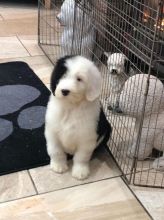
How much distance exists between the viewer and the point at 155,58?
5.32ft

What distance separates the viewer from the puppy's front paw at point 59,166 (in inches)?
73.3

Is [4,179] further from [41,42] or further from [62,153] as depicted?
[41,42]

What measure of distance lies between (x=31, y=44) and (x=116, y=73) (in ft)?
3.95

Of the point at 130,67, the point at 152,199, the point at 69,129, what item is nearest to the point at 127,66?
the point at 130,67

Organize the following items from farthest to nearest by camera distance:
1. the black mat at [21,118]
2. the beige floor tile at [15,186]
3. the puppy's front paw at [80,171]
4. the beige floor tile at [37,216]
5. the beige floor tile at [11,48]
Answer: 1. the beige floor tile at [11,48]
2. the black mat at [21,118]
3. the puppy's front paw at [80,171]
4. the beige floor tile at [15,186]
5. the beige floor tile at [37,216]

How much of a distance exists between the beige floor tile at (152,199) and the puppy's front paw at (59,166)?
32 cm

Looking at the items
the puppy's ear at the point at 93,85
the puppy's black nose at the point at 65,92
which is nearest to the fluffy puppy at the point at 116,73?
the puppy's ear at the point at 93,85

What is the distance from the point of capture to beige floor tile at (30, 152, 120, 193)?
1.80 meters

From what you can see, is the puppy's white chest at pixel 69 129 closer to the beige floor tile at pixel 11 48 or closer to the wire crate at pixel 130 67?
the wire crate at pixel 130 67

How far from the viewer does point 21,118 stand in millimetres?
2254

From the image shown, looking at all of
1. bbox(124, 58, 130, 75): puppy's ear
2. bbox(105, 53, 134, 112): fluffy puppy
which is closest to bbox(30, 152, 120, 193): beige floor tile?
bbox(105, 53, 134, 112): fluffy puppy

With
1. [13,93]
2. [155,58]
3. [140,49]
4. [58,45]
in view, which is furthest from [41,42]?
[155,58]

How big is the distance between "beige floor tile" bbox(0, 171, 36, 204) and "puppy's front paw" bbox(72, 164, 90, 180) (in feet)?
0.67

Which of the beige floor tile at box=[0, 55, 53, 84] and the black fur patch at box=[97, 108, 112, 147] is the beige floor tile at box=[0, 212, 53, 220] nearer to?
the black fur patch at box=[97, 108, 112, 147]
